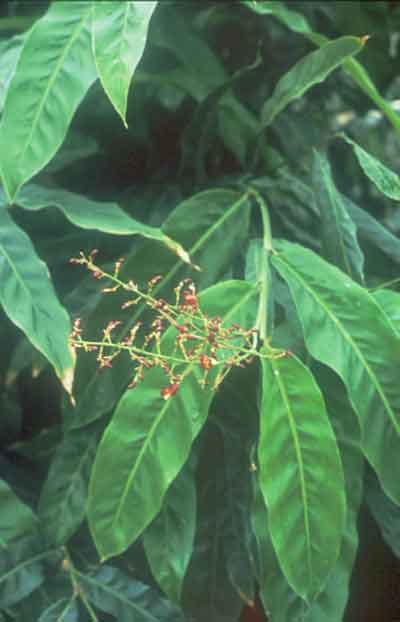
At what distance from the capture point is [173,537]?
30.0 inches

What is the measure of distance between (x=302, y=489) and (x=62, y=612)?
271mm

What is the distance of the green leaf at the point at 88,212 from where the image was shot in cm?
78

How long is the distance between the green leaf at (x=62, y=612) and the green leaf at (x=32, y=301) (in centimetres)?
21

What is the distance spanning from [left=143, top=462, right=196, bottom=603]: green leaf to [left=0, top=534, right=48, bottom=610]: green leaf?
0.12m

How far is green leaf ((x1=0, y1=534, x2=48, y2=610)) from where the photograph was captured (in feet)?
2.60

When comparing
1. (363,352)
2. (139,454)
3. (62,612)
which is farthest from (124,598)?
(363,352)

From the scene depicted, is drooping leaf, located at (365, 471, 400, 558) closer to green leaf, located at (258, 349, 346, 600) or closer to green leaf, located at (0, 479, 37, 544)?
green leaf, located at (258, 349, 346, 600)

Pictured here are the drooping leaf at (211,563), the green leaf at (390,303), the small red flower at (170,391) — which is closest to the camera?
the small red flower at (170,391)

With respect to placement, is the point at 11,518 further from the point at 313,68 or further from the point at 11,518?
the point at 313,68

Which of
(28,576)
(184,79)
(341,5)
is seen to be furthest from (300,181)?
(28,576)

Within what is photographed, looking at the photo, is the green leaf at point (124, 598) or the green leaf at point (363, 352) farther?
the green leaf at point (124, 598)

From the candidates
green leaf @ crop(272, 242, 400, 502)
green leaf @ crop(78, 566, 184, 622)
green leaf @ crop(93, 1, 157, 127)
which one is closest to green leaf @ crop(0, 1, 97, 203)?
green leaf @ crop(93, 1, 157, 127)

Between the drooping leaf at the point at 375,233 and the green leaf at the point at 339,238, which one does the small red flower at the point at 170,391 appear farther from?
the drooping leaf at the point at 375,233

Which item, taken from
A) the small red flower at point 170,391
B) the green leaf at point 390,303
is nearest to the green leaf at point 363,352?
the green leaf at point 390,303
